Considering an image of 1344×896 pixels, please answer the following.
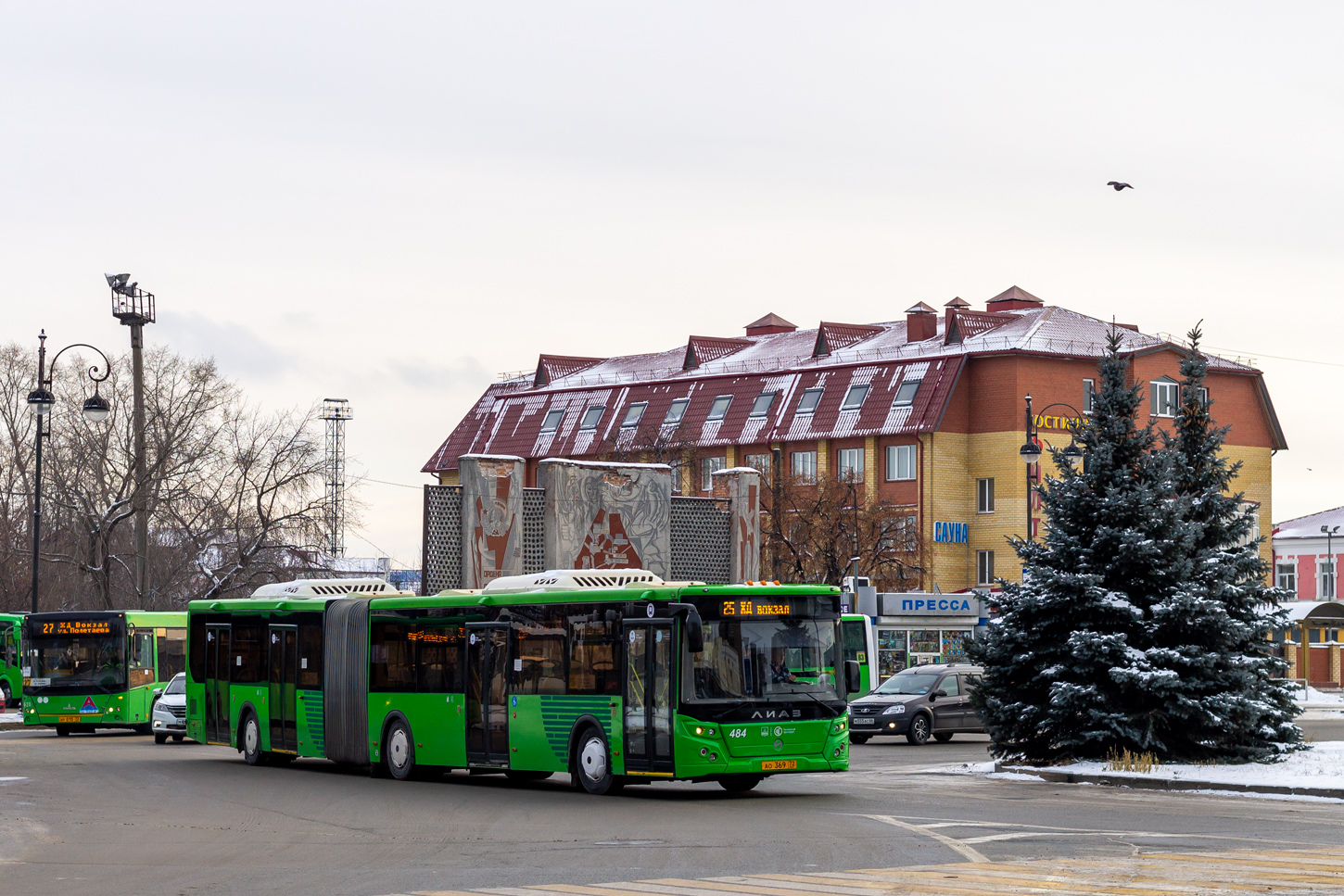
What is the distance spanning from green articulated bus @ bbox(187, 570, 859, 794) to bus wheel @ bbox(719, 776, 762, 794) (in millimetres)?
36

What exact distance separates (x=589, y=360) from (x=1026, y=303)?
27287 millimetres

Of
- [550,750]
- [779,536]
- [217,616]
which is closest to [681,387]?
[779,536]

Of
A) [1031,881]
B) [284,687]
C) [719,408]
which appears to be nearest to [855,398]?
[719,408]

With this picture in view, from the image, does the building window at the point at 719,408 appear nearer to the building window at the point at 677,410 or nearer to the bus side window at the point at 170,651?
the building window at the point at 677,410

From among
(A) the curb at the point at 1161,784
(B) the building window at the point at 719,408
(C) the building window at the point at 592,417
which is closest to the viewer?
(A) the curb at the point at 1161,784

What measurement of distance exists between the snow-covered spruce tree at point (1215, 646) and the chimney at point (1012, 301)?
68974 millimetres

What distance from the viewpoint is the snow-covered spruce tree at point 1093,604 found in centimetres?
2452

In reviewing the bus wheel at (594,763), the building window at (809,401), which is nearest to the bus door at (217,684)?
the bus wheel at (594,763)

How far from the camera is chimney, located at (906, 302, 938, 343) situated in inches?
3590

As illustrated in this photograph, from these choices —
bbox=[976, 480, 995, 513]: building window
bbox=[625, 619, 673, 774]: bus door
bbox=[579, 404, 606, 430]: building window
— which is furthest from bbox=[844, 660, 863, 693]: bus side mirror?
bbox=[579, 404, 606, 430]: building window

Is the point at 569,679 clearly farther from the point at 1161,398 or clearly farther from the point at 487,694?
the point at 1161,398

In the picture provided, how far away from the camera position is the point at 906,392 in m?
85.4

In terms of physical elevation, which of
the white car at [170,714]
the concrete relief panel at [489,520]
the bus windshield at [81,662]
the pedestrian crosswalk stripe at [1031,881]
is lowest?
the white car at [170,714]

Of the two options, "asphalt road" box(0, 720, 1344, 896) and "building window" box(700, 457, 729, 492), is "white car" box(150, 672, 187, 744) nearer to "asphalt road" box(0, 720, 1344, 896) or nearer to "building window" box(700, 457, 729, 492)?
"asphalt road" box(0, 720, 1344, 896)
